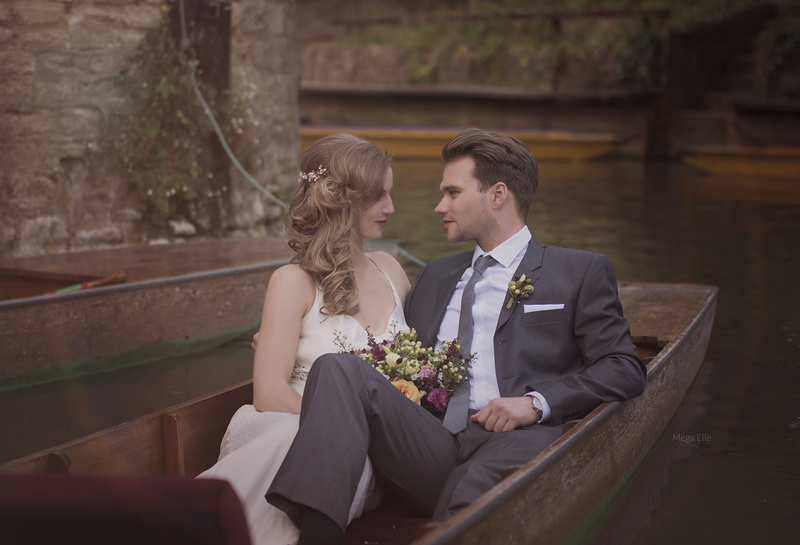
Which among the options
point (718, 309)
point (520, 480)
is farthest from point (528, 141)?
point (520, 480)

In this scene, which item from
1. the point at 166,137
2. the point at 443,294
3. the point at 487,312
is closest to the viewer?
the point at 487,312

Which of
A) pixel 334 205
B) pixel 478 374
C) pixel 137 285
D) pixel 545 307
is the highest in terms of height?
pixel 334 205

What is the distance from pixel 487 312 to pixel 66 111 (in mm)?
3921

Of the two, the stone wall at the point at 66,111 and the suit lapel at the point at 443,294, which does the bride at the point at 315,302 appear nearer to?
the suit lapel at the point at 443,294

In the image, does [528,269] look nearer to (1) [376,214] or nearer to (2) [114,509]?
(1) [376,214]

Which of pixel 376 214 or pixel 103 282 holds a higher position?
pixel 376 214

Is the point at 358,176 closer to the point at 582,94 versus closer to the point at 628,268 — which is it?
the point at 628,268

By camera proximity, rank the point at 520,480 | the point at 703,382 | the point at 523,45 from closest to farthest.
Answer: the point at 520,480 → the point at 703,382 → the point at 523,45

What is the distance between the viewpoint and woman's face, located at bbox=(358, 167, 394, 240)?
2.88 metres

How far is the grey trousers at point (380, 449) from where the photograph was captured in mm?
2277

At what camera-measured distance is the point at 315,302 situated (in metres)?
2.83

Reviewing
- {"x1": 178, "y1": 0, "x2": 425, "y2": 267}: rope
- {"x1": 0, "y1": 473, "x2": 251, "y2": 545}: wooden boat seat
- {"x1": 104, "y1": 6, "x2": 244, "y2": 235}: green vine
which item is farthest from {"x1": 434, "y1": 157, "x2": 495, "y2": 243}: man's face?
{"x1": 104, "y1": 6, "x2": 244, "y2": 235}: green vine

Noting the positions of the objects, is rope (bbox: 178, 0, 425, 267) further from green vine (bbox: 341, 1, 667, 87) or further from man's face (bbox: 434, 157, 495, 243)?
green vine (bbox: 341, 1, 667, 87)

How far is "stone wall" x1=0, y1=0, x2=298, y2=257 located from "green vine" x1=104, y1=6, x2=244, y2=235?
0.23 feet
